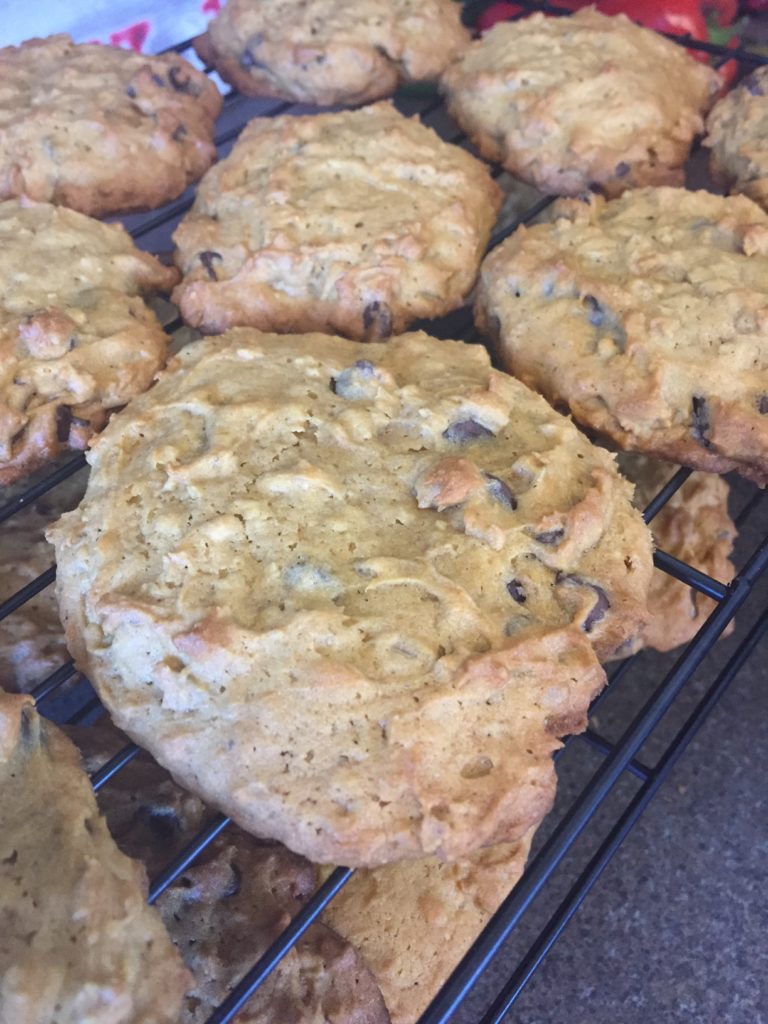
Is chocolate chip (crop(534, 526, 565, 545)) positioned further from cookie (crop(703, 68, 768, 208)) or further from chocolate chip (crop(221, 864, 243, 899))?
cookie (crop(703, 68, 768, 208))

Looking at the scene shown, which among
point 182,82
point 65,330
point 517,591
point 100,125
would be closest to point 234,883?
point 517,591

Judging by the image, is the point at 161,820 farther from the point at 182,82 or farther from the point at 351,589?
the point at 182,82

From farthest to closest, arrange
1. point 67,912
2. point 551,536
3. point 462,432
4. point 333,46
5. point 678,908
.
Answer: point 333,46
point 678,908
point 462,432
point 551,536
point 67,912

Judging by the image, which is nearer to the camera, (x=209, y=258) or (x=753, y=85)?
(x=209, y=258)

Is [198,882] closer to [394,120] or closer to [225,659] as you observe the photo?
[225,659]

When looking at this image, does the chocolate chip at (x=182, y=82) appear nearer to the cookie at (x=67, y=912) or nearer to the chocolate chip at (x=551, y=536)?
the chocolate chip at (x=551, y=536)

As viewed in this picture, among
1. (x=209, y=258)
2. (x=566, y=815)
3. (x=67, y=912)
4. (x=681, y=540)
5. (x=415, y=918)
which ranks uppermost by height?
(x=209, y=258)

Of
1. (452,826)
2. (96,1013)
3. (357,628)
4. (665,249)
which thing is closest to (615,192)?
(665,249)
